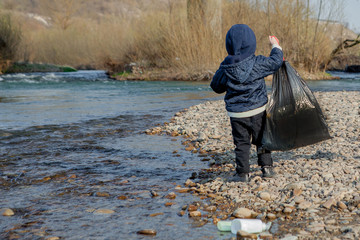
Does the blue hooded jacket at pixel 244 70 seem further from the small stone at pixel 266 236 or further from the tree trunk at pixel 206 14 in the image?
the tree trunk at pixel 206 14

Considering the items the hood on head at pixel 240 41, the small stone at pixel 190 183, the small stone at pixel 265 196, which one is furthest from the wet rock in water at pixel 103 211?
the hood on head at pixel 240 41

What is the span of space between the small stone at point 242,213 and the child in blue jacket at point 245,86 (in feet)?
2.55

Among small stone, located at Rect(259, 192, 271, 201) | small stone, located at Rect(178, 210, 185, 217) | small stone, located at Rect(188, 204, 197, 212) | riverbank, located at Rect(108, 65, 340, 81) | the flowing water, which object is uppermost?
small stone, located at Rect(259, 192, 271, 201)

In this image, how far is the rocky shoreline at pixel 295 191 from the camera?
332 cm

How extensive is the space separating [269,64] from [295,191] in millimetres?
1186

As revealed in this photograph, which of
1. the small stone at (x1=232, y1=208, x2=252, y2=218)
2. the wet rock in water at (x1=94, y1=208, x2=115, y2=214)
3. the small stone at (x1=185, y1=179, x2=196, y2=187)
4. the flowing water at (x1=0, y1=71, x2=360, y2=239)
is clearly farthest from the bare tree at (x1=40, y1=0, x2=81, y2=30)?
the small stone at (x1=232, y1=208, x2=252, y2=218)

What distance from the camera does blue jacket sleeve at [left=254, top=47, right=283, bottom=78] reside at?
13.7 ft

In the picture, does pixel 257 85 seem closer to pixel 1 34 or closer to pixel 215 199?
pixel 215 199

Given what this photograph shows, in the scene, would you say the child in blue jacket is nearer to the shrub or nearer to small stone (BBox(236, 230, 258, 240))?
small stone (BBox(236, 230, 258, 240))

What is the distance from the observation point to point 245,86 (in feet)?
A: 13.8

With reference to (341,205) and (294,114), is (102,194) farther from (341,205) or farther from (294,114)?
(341,205)

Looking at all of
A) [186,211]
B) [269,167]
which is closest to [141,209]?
[186,211]

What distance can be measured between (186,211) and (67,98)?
11.1 metres

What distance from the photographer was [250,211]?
11.8 feet
